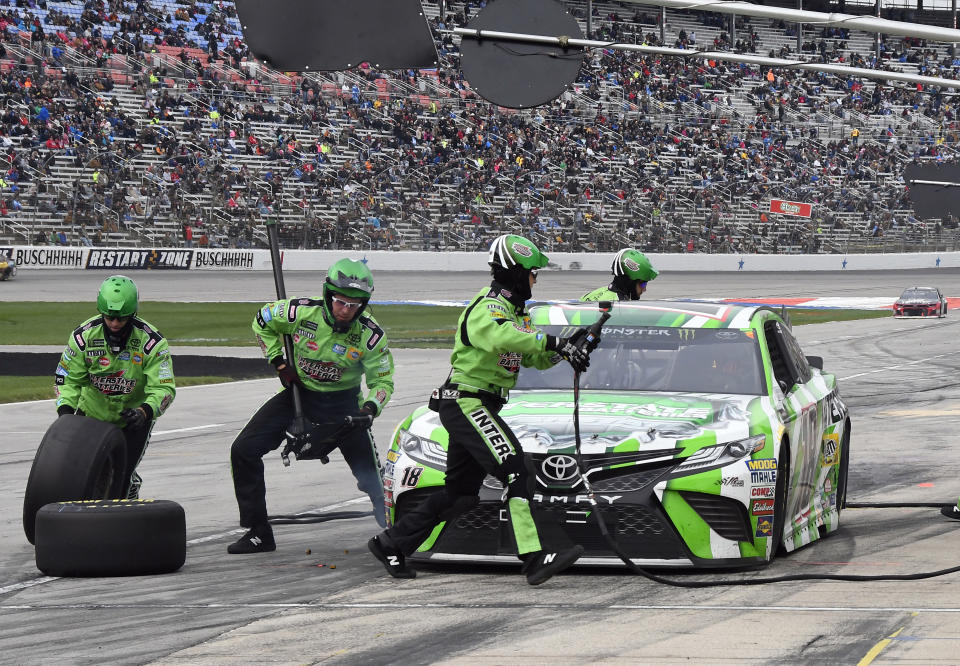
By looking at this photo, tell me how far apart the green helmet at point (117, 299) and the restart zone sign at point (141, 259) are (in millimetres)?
34106

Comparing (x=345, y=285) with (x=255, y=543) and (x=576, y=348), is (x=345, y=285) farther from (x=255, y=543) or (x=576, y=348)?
(x=576, y=348)

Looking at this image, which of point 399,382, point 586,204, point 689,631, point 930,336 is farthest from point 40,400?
point 586,204

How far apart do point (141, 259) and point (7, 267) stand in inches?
158

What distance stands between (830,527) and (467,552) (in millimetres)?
2437

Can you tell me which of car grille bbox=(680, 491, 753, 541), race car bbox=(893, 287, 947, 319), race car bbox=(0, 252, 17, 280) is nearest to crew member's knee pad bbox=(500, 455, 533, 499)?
car grille bbox=(680, 491, 753, 541)

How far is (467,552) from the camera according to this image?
668cm

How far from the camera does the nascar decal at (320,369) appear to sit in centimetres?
781

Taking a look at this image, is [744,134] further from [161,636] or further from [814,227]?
[161,636]

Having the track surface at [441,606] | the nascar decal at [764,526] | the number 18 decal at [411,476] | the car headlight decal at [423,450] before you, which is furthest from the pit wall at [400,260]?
the nascar decal at [764,526]

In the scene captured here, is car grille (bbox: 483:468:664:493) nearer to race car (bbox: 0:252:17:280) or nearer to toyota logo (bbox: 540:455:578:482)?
toyota logo (bbox: 540:455:578:482)

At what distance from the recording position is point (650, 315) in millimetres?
7949

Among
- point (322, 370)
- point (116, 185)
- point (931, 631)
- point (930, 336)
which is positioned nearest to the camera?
point (931, 631)

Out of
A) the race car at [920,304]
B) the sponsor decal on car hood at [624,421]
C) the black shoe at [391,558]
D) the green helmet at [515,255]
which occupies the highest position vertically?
the green helmet at [515,255]

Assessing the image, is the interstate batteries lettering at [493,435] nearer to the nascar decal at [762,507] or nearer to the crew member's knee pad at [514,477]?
the crew member's knee pad at [514,477]
